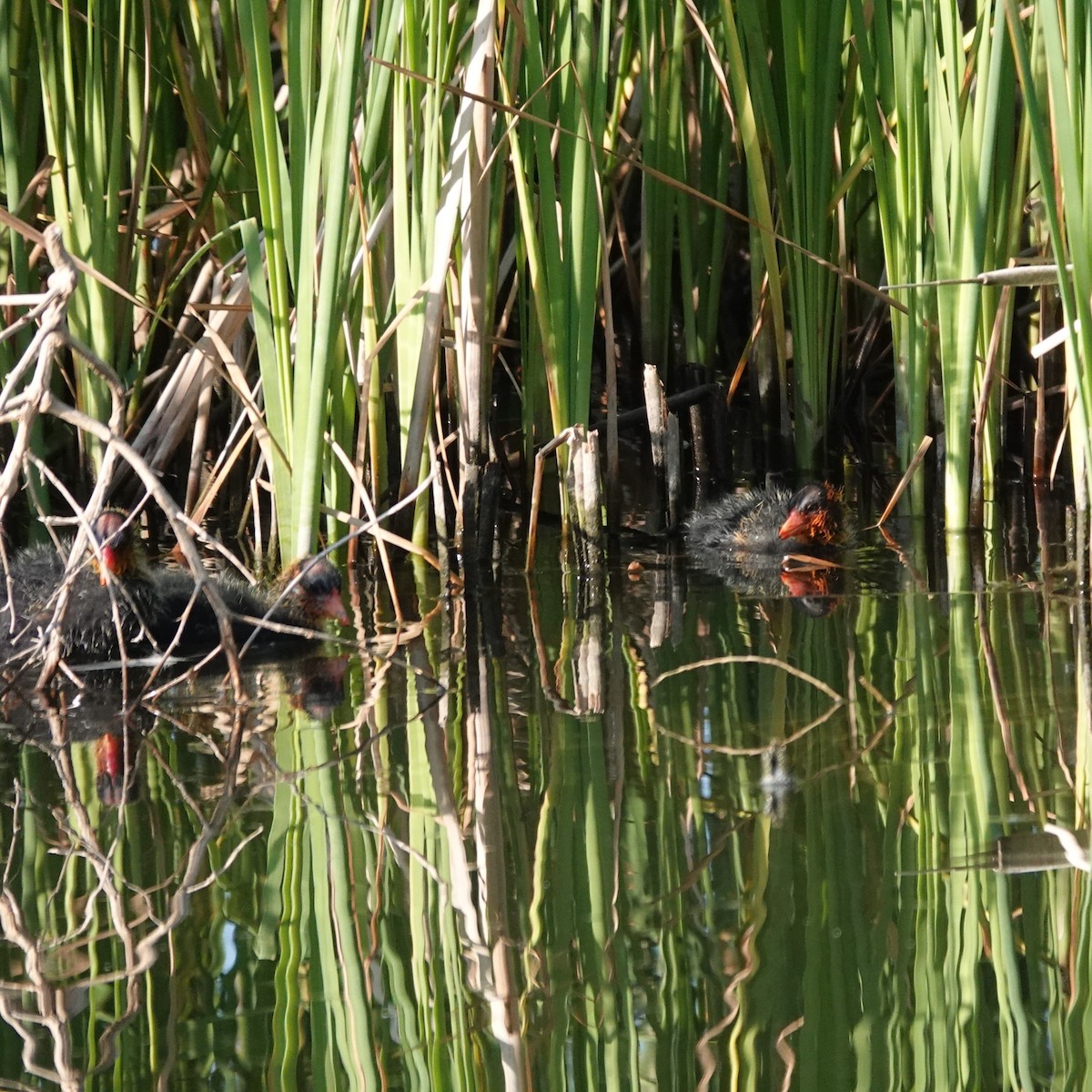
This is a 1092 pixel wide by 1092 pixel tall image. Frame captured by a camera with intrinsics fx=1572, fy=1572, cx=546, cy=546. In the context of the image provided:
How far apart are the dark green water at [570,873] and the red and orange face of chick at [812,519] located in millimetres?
1174

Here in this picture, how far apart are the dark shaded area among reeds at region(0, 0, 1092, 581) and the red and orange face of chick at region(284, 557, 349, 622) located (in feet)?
0.32

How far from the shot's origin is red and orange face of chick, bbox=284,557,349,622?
3.92 metres

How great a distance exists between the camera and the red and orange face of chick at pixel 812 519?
15.7ft

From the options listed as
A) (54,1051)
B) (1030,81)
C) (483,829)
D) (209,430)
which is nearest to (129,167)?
(209,430)

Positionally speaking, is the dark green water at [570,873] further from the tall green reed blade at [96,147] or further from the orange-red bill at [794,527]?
the tall green reed blade at [96,147]

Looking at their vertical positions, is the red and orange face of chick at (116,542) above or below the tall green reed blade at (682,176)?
below

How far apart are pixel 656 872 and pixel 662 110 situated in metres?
3.57

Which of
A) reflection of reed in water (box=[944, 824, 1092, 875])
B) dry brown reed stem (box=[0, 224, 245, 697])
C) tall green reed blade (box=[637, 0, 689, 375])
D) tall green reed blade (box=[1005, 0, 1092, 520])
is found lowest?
reflection of reed in water (box=[944, 824, 1092, 875])

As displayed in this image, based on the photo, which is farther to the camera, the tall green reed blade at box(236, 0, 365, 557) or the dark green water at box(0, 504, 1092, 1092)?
the tall green reed blade at box(236, 0, 365, 557)

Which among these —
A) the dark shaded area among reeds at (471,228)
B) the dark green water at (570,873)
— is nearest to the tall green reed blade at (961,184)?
the dark shaded area among reeds at (471,228)

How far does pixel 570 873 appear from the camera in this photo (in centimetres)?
226

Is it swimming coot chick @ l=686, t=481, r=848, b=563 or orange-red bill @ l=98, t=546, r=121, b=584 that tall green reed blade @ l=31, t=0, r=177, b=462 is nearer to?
orange-red bill @ l=98, t=546, r=121, b=584

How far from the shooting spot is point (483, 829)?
2.45 metres

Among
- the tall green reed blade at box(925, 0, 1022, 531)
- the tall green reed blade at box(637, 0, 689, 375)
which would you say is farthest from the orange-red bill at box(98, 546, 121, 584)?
the tall green reed blade at box(925, 0, 1022, 531)
